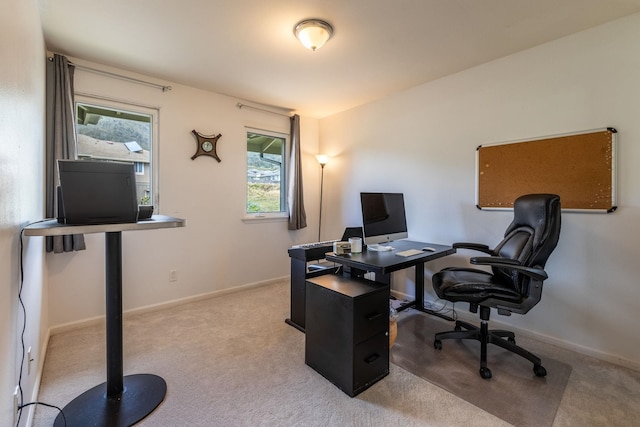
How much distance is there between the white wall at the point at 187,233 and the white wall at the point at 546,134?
1.77 m

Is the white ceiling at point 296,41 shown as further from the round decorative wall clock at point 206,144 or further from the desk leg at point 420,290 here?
the desk leg at point 420,290

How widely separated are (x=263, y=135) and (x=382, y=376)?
313 cm

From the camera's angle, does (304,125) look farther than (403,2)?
Yes

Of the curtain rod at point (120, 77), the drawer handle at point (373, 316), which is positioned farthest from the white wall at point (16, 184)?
the drawer handle at point (373, 316)

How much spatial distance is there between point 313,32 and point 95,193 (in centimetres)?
173

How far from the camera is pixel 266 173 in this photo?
3975 millimetres

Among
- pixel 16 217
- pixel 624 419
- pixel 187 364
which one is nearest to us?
pixel 16 217

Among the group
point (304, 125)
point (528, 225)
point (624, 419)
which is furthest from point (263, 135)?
point (624, 419)

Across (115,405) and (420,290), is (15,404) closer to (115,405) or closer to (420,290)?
(115,405)

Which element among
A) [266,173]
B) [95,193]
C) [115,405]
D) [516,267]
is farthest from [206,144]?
[516,267]

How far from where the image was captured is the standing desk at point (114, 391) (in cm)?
149

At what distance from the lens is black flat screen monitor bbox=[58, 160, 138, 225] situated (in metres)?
1.28

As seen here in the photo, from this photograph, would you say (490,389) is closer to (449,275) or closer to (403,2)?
(449,275)

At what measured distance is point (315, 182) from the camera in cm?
434
